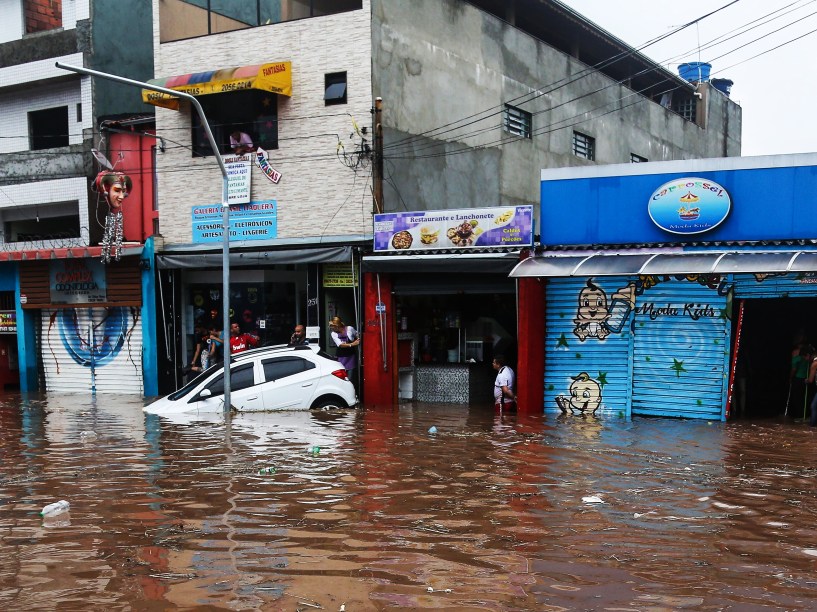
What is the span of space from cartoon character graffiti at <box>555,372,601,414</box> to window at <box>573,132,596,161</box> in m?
13.5

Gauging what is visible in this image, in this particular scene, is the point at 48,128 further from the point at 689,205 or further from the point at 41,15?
the point at 689,205

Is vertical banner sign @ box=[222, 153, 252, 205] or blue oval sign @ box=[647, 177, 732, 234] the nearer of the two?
blue oval sign @ box=[647, 177, 732, 234]

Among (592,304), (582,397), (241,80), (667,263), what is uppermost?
(241,80)

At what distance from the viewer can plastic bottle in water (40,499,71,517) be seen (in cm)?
850

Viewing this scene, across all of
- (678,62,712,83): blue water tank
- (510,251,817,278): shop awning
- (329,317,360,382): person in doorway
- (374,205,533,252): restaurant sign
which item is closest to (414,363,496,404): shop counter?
(329,317,360,382): person in doorway

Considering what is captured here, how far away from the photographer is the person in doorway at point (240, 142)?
21344 millimetres

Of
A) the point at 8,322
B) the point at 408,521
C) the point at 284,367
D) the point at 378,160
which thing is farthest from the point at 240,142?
the point at 408,521

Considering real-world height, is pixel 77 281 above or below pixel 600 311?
above

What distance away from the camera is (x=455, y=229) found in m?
18.5

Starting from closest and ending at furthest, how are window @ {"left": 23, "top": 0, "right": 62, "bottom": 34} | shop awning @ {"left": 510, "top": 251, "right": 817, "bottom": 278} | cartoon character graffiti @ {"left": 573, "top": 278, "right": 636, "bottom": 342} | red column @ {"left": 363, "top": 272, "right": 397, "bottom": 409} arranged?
shop awning @ {"left": 510, "top": 251, "right": 817, "bottom": 278}, cartoon character graffiti @ {"left": 573, "top": 278, "right": 636, "bottom": 342}, red column @ {"left": 363, "top": 272, "right": 397, "bottom": 409}, window @ {"left": 23, "top": 0, "right": 62, "bottom": 34}

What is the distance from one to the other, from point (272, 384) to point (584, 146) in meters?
17.5

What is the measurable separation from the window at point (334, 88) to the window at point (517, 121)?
6.58m

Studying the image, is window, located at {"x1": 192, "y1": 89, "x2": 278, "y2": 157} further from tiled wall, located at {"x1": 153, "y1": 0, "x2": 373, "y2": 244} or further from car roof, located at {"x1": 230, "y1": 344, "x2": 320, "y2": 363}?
car roof, located at {"x1": 230, "y1": 344, "x2": 320, "y2": 363}

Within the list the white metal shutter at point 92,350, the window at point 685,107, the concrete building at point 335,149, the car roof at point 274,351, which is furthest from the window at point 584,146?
the car roof at point 274,351
